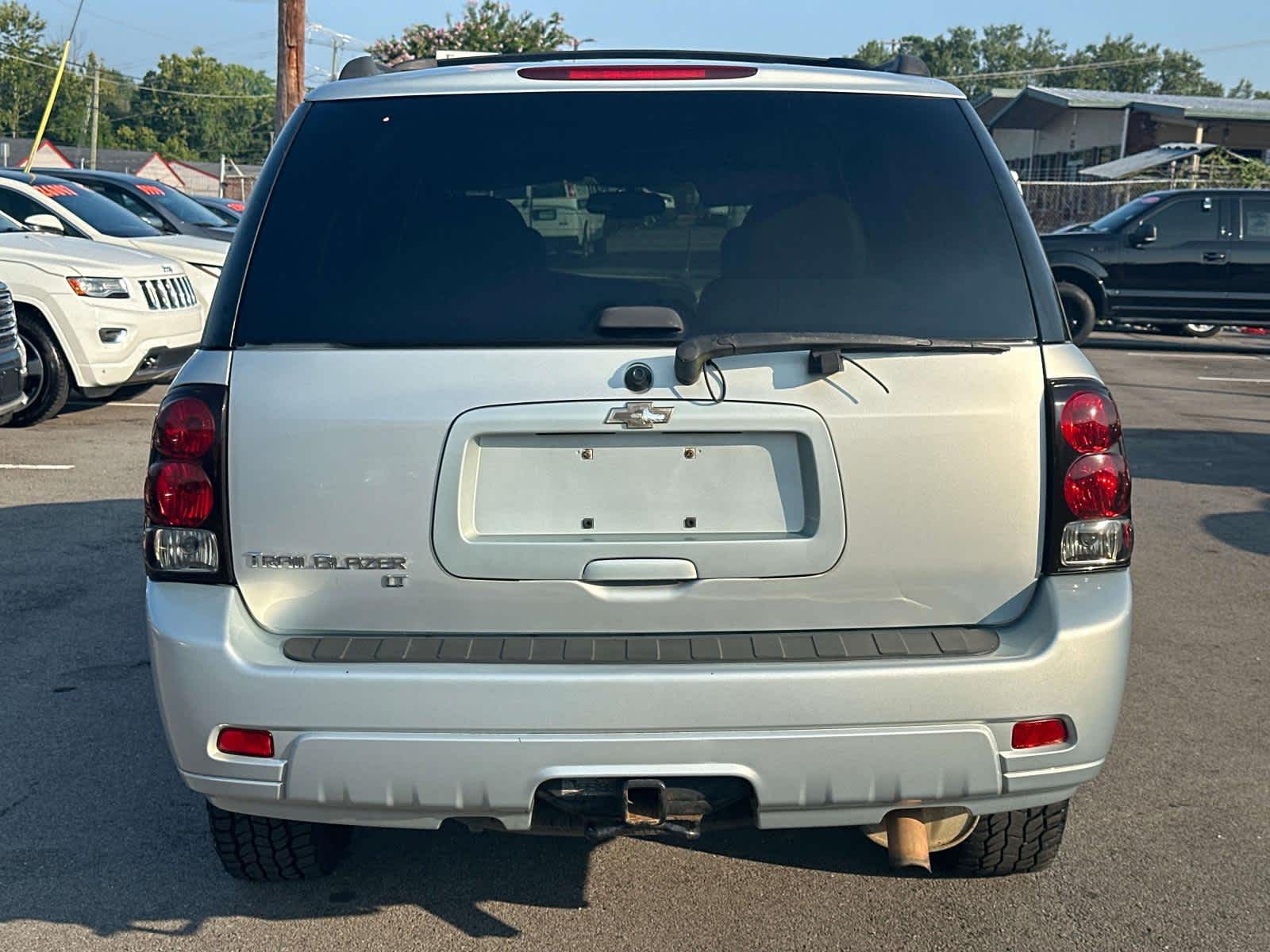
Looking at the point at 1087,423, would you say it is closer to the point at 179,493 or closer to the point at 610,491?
the point at 610,491

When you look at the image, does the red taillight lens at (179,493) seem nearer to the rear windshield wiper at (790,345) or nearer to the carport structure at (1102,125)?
the rear windshield wiper at (790,345)

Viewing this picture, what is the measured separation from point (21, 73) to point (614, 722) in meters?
115

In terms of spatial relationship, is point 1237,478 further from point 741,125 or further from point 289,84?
point 289,84

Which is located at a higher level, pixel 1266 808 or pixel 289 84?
pixel 289 84

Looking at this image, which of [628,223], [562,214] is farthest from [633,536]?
[562,214]

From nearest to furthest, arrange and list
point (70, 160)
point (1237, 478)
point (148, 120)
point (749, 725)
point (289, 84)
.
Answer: point (749, 725) → point (1237, 478) → point (289, 84) → point (70, 160) → point (148, 120)

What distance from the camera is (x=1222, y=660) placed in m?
5.52

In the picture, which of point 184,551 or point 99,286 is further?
point 99,286

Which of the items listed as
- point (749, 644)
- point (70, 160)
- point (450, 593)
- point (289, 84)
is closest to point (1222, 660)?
point (749, 644)

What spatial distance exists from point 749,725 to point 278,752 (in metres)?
0.94

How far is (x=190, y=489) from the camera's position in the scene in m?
2.95

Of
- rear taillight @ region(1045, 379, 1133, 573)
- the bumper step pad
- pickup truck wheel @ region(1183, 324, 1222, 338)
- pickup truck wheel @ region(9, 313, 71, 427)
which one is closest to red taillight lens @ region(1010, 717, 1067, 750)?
the bumper step pad

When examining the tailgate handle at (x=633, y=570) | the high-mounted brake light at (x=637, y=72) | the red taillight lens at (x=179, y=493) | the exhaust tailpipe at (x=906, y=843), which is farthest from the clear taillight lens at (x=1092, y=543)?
the red taillight lens at (x=179, y=493)

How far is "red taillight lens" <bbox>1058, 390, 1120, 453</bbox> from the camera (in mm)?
2955
